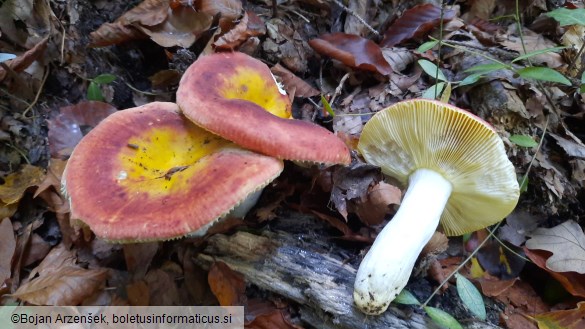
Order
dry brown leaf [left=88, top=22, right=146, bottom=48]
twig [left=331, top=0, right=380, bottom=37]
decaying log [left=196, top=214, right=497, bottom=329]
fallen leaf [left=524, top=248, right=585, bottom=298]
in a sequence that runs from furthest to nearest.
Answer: twig [left=331, top=0, right=380, bottom=37] < dry brown leaf [left=88, top=22, right=146, bottom=48] < fallen leaf [left=524, top=248, right=585, bottom=298] < decaying log [left=196, top=214, right=497, bottom=329]

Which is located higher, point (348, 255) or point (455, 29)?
point (455, 29)

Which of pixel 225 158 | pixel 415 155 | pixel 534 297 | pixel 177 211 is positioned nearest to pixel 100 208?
pixel 177 211

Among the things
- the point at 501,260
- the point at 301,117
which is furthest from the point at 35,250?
the point at 501,260

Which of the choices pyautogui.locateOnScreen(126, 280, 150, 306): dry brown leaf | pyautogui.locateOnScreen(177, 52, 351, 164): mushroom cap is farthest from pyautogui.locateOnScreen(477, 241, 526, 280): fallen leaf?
pyautogui.locateOnScreen(126, 280, 150, 306): dry brown leaf

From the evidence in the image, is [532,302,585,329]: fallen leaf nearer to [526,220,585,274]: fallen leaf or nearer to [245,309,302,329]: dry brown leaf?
→ [526,220,585,274]: fallen leaf

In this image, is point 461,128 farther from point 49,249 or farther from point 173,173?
point 49,249

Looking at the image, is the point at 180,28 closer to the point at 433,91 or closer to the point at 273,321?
the point at 433,91
